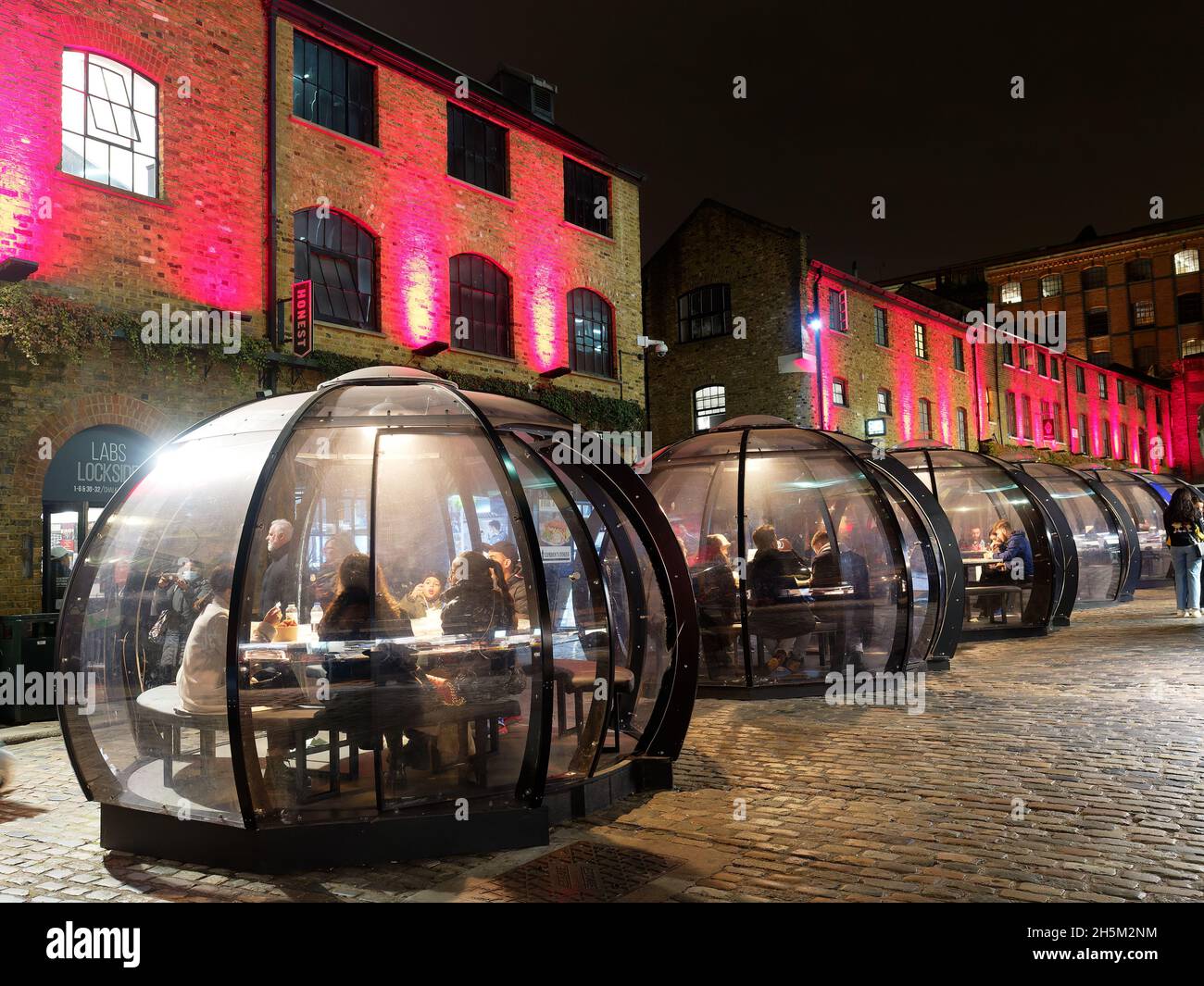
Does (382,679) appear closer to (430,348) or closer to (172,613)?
(172,613)

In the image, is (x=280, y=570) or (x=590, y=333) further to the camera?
(x=590, y=333)

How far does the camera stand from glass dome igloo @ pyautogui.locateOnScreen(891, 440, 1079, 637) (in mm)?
14727

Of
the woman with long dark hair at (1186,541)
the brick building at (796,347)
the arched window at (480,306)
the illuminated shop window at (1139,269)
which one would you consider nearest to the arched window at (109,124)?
Result: the arched window at (480,306)

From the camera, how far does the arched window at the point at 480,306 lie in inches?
717

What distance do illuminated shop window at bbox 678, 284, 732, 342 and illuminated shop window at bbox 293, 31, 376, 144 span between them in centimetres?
1472

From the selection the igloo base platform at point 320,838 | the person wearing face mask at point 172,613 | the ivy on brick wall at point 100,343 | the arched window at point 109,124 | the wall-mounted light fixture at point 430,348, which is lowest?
→ the igloo base platform at point 320,838

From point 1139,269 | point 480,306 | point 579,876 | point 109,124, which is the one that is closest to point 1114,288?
point 1139,269

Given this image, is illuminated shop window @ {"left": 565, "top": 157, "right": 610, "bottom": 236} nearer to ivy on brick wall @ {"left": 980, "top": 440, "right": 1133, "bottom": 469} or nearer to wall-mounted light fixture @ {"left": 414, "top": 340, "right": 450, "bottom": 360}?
wall-mounted light fixture @ {"left": 414, "top": 340, "right": 450, "bottom": 360}

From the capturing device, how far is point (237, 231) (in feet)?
47.2

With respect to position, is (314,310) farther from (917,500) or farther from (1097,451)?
(1097,451)

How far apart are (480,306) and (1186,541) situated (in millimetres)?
12979

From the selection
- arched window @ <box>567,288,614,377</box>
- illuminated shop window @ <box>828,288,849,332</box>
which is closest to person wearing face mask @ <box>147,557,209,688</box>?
arched window @ <box>567,288,614,377</box>

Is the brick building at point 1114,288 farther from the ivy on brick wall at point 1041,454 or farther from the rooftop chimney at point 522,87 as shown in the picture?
the rooftop chimney at point 522,87

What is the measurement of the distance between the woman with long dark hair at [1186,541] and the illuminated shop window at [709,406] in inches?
596
